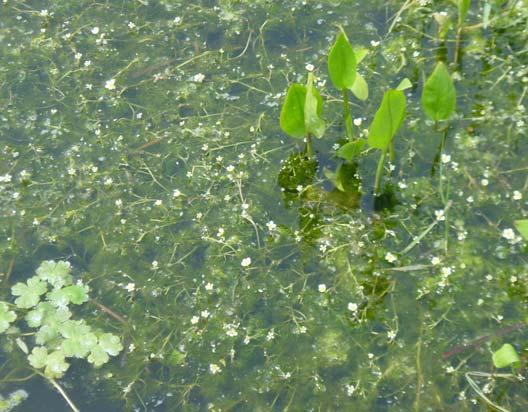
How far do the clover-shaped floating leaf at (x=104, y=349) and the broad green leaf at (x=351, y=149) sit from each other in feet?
4.89

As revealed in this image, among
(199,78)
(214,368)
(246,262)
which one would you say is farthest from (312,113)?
(214,368)

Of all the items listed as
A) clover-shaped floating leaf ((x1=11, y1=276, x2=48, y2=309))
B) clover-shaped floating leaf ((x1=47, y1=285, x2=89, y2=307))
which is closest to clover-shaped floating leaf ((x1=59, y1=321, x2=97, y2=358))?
clover-shaped floating leaf ((x1=47, y1=285, x2=89, y2=307))

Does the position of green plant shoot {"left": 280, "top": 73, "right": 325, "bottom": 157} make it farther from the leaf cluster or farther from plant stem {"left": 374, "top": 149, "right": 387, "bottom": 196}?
the leaf cluster

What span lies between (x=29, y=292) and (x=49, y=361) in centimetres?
41

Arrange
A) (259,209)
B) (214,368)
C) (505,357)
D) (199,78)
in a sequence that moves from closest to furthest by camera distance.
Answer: (505,357)
(214,368)
(259,209)
(199,78)

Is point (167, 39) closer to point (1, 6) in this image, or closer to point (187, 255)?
point (1, 6)

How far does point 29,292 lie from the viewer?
3695 mm

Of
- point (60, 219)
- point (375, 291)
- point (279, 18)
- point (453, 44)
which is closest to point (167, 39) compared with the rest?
point (279, 18)

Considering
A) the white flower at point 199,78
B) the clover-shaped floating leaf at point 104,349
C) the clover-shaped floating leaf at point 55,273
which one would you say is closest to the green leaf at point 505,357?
the clover-shaped floating leaf at point 104,349

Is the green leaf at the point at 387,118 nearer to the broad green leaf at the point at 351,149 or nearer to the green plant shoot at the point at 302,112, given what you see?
the broad green leaf at the point at 351,149

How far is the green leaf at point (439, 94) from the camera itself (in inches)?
131

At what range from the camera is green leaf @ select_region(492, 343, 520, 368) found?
289cm

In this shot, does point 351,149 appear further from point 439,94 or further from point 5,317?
point 5,317

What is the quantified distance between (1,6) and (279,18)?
80.4 inches
